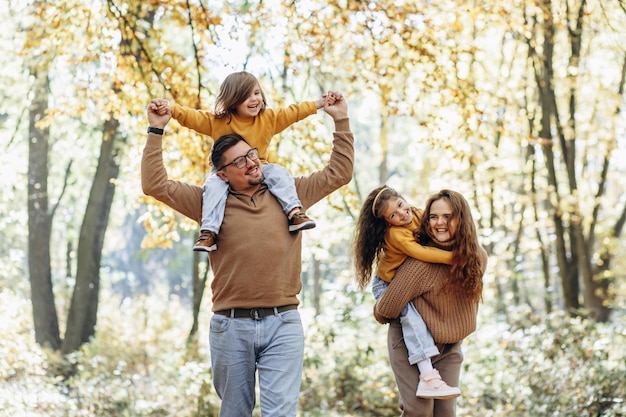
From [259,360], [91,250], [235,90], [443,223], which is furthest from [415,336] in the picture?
[91,250]

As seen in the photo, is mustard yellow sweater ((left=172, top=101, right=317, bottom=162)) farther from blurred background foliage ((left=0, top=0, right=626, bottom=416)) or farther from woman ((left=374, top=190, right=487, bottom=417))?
blurred background foliage ((left=0, top=0, right=626, bottom=416))

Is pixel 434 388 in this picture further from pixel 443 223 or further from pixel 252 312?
pixel 252 312

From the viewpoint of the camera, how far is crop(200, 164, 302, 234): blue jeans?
11.7 feet

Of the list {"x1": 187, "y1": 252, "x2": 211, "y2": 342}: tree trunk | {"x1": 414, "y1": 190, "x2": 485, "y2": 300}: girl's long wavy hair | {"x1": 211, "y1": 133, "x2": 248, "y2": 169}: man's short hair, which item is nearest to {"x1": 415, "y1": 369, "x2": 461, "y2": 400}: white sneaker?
{"x1": 414, "y1": 190, "x2": 485, "y2": 300}: girl's long wavy hair

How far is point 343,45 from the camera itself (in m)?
8.41

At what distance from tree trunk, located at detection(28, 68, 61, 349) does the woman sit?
33.9ft

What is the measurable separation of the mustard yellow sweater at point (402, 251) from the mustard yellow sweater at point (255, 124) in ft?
2.65

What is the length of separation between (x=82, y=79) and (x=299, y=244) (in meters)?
5.40

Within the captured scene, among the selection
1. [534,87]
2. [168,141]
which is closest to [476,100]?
[168,141]

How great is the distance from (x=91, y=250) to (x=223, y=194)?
895 centimetres

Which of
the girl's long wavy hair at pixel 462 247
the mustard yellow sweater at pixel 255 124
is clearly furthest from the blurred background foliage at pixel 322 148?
the girl's long wavy hair at pixel 462 247

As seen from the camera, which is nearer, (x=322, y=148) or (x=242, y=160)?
(x=242, y=160)

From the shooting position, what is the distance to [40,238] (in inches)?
550

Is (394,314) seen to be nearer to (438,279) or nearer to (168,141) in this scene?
(438,279)
